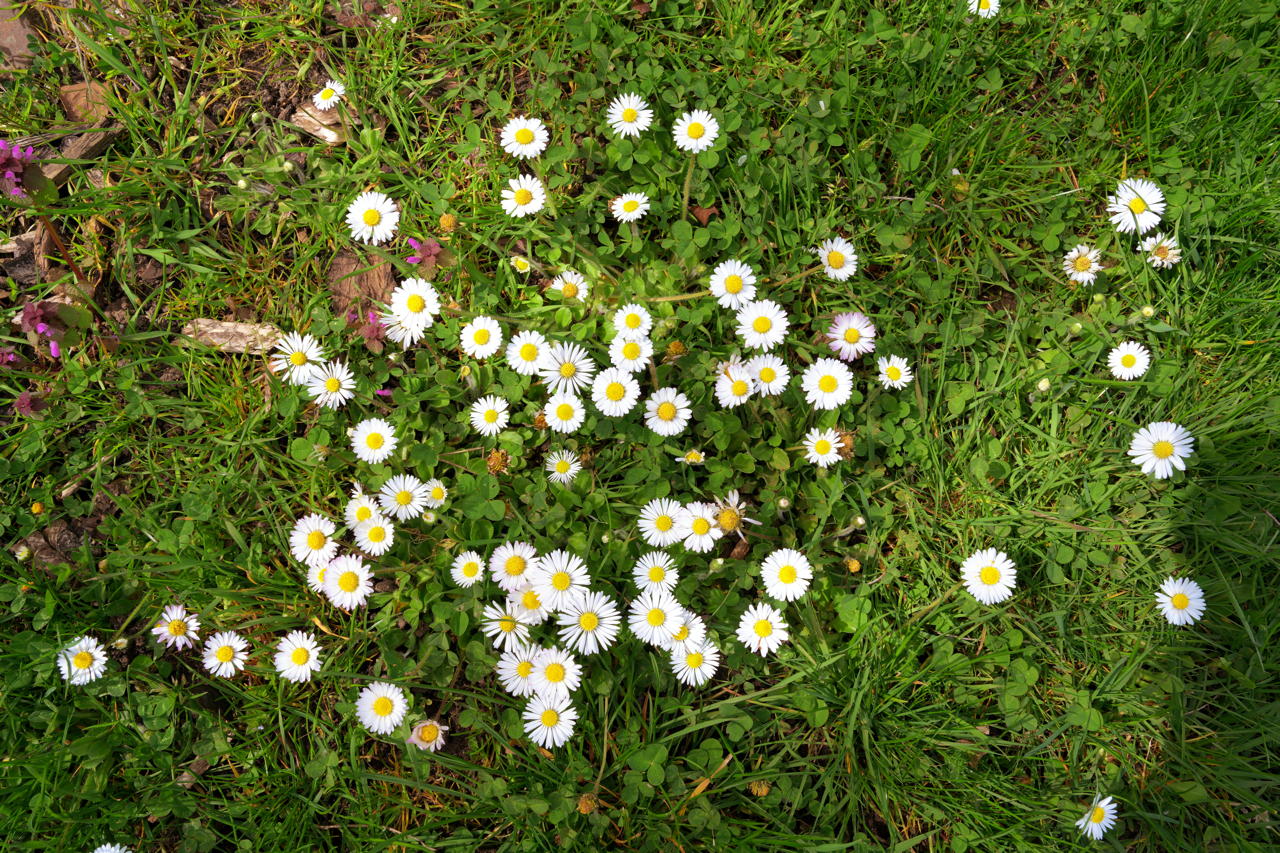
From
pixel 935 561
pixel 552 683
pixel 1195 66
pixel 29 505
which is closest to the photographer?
pixel 552 683

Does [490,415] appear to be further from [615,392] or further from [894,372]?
[894,372]

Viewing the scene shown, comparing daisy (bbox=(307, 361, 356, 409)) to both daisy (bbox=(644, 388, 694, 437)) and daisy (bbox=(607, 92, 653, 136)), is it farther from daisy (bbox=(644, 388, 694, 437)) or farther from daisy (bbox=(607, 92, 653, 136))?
daisy (bbox=(607, 92, 653, 136))

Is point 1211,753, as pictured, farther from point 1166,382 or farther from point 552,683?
point 552,683

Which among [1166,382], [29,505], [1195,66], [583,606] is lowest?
[29,505]

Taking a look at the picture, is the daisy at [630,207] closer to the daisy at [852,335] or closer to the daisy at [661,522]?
the daisy at [852,335]

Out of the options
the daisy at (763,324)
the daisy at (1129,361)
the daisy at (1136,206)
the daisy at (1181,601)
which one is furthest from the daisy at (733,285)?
the daisy at (1181,601)

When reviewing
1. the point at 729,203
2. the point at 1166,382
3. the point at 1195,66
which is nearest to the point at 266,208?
the point at 729,203

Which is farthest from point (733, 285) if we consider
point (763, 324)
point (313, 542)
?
point (313, 542)

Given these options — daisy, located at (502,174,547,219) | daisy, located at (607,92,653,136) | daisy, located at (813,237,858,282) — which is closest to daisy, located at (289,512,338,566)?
daisy, located at (502,174,547,219)
